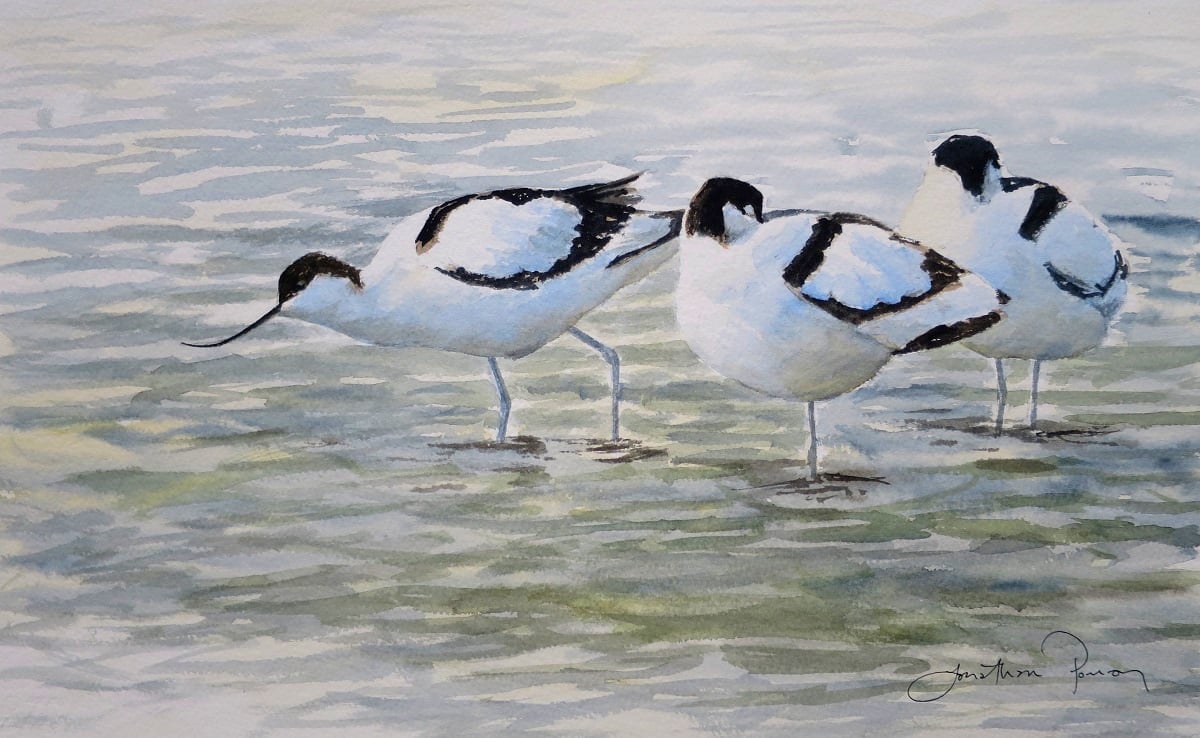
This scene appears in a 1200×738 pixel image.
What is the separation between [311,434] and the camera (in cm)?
176

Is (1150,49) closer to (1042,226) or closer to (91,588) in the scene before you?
(1042,226)

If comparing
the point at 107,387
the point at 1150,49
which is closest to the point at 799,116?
the point at 1150,49

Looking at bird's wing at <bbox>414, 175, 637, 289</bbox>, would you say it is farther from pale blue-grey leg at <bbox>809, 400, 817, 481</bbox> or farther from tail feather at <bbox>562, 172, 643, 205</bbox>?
pale blue-grey leg at <bbox>809, 400, 817, 481</bbox>

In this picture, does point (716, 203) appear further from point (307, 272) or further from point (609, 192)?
point (307, 272)

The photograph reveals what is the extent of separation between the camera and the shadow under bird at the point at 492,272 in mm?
1810

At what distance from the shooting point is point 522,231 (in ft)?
6.04

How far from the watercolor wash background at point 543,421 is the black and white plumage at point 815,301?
89 millimetres

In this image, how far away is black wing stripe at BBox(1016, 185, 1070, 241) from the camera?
5.86ft

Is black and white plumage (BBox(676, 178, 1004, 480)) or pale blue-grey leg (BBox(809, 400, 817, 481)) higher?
black and white plumage (BBox(676, 178, 1004, 480))

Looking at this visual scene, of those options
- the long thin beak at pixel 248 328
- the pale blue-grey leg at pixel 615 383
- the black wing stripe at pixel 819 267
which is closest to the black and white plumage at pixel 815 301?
the black wing stripe at pixel 819 267
